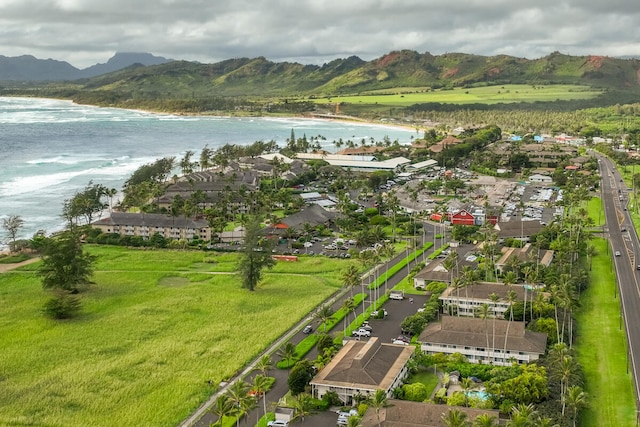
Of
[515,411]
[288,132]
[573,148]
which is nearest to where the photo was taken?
A: [515,411]

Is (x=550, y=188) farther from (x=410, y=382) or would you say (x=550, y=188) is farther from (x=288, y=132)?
(x=288, y=132)

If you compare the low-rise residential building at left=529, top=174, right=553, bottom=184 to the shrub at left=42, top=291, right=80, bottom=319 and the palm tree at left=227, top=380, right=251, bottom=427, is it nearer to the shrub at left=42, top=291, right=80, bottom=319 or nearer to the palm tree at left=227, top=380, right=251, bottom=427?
the shrub at left=42, top=291, right=80, bottom=319

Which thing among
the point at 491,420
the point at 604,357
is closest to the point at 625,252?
the point at 604,357

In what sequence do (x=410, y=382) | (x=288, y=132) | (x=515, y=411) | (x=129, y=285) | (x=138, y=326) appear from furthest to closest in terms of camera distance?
(x=288, y=132) < (x=129, y=285) < (x=138, y=326) < (x=410, y=382) < (x=515, y=411)

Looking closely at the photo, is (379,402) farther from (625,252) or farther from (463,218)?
(463,218)

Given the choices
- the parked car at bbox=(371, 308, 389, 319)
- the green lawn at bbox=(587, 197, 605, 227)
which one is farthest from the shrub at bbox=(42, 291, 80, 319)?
the green lawn at bbox=(587, 197, 605, 227)

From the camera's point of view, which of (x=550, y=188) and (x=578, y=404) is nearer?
(x=578, y=404)

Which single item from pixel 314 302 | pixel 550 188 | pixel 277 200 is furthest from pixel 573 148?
pixel 314 302
